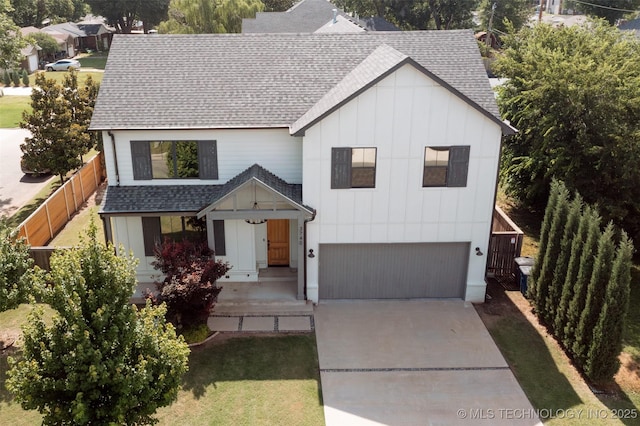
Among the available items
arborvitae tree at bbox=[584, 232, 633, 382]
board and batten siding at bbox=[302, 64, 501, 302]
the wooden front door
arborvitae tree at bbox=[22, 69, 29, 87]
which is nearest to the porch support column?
board and batten siding at bbox=[302, 64, 501, 302]

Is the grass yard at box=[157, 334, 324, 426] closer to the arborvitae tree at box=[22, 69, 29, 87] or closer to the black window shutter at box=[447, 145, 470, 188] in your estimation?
the black window shutter at box=[447, 145, 470, 188]

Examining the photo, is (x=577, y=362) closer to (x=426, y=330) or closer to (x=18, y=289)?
(x=426, y=330)

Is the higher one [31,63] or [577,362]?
[31,63]

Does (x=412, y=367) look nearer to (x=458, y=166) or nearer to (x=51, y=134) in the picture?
(x=458, y=166)

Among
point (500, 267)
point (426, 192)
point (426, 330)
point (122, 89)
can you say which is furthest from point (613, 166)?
point (122, 89)

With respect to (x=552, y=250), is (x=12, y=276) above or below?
below

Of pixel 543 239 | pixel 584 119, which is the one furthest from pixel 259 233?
pixel 584 119

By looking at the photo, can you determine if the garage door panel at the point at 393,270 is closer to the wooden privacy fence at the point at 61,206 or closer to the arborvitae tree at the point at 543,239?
the arborvitae tree at the point at 543,239
